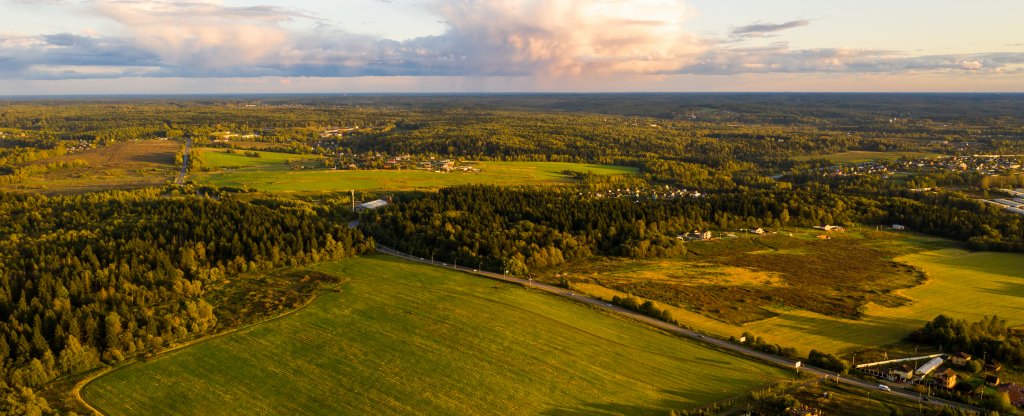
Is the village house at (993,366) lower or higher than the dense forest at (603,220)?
lower

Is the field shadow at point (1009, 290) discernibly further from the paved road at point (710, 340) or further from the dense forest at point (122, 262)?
the dense forest at point (122, 262)

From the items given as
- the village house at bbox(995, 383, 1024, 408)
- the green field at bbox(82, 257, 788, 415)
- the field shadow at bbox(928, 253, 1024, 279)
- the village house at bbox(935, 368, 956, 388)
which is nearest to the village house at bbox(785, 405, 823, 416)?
the green field at bbox(82, 257, 788, 415)

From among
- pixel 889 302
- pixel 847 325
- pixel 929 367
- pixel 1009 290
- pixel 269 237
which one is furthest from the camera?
pixel 269 237

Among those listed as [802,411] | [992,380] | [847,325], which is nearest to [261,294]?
[802,411]

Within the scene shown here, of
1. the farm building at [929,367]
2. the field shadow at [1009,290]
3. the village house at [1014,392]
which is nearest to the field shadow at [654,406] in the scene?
the farm building at [929,367]

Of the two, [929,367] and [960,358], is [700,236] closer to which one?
[960,358]

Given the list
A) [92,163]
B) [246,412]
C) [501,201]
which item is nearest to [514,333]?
[246,412]

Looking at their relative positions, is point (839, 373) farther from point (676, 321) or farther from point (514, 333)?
point (514, 333)
